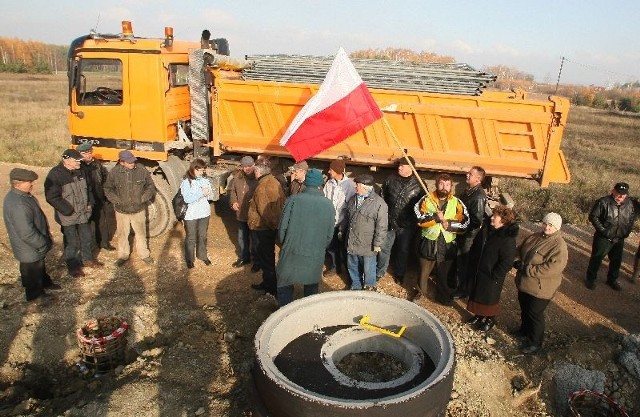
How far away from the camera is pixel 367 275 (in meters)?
6.05

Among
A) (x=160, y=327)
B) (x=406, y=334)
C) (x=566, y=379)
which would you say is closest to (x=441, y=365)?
(x=406, y=334)

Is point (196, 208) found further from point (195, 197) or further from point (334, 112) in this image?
point (334, 112)

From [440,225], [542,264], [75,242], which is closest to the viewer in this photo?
[542,264]

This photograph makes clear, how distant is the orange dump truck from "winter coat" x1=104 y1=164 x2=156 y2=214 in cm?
86

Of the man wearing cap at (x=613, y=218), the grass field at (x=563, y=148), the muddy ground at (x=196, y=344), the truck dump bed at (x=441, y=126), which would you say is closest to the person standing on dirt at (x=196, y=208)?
the muddy ground at (x=196, y=344)

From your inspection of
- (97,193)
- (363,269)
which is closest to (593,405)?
(363,269)

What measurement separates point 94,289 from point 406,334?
4393 mm

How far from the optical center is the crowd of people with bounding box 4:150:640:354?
4.72 metres

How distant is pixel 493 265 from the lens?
498 centimetres

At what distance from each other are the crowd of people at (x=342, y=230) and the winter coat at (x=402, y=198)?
1 cm

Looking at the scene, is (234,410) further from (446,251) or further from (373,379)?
(446,251)

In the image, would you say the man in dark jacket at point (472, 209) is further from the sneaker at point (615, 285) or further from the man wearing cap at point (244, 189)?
the man wearing cap at point (244, 189)

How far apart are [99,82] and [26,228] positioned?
3.11m

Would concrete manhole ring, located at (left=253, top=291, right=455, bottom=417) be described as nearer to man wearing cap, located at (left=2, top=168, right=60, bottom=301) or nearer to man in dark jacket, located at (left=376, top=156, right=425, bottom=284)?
man in dark jacket, located at (left=376, top=156, right=425, bottom=284)
